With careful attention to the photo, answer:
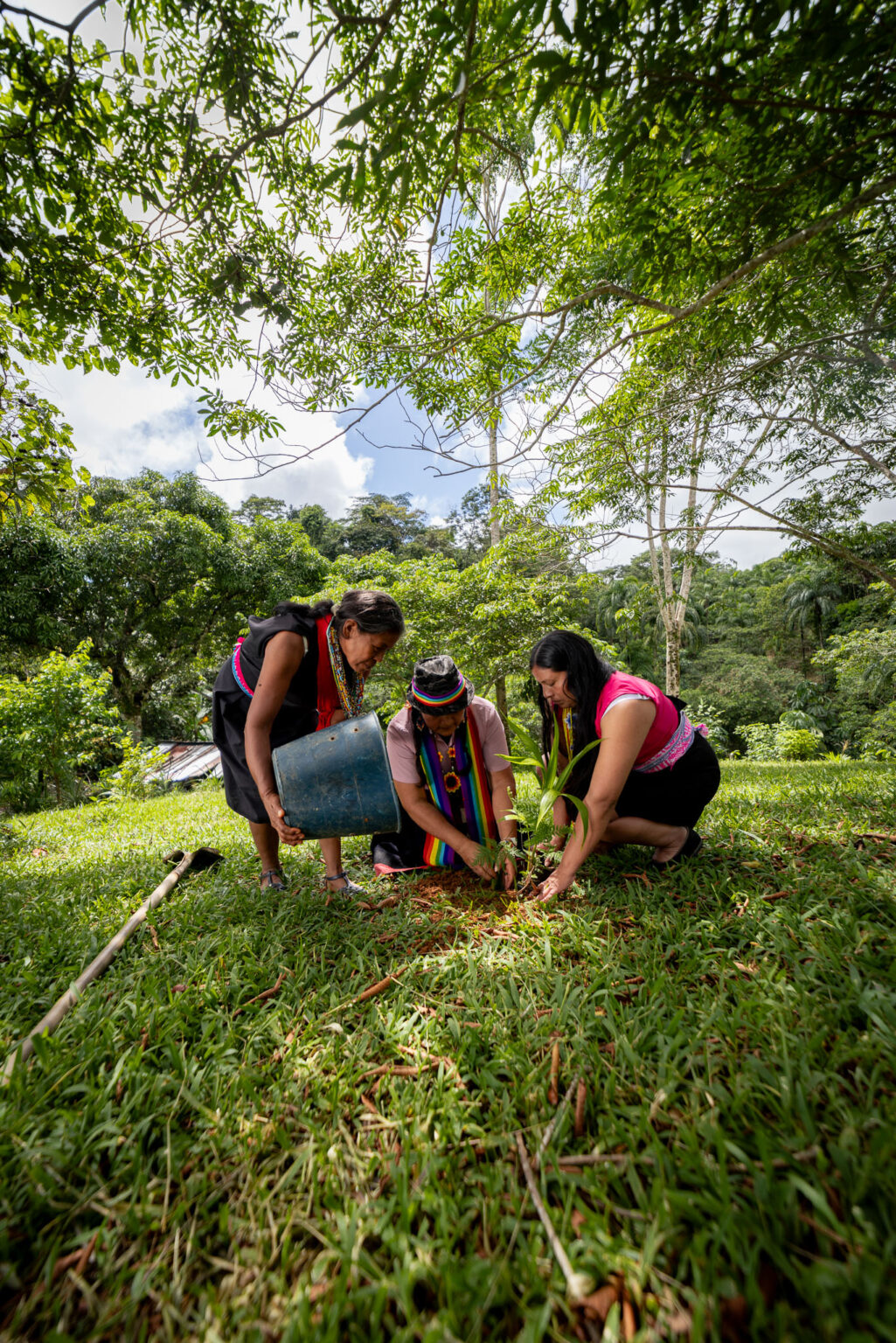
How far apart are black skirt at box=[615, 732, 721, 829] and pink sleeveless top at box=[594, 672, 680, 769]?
0.11m

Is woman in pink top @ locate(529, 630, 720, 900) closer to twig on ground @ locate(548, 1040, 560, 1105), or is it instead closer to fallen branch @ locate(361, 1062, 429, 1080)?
twig on ground @ locate(548, 1040, 560, 1105)

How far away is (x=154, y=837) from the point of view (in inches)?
159

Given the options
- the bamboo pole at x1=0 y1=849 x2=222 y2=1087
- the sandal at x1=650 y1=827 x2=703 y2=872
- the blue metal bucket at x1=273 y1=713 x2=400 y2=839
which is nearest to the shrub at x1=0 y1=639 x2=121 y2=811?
the bamboo pole at x1=0 y1=849 x2=222 y2=1087

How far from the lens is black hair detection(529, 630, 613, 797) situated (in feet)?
6.78

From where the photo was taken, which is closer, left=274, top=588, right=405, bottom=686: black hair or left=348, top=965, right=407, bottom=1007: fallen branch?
left=348, top=965, right=407, bottom=1007: fallen branch

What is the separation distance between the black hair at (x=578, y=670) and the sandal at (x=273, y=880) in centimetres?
148

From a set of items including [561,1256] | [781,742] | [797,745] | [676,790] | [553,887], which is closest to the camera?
[561,1256]

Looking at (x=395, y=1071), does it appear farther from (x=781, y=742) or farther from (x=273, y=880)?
(x=781, y=742)

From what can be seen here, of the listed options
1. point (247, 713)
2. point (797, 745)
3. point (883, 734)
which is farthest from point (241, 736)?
point (883, 734)

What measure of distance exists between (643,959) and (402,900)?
104 centimetres

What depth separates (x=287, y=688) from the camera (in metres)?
2.12

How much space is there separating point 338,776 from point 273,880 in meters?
0.95

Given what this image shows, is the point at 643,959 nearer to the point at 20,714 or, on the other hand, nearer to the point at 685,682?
the point at 20,714

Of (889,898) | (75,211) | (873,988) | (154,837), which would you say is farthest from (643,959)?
(75,211)
